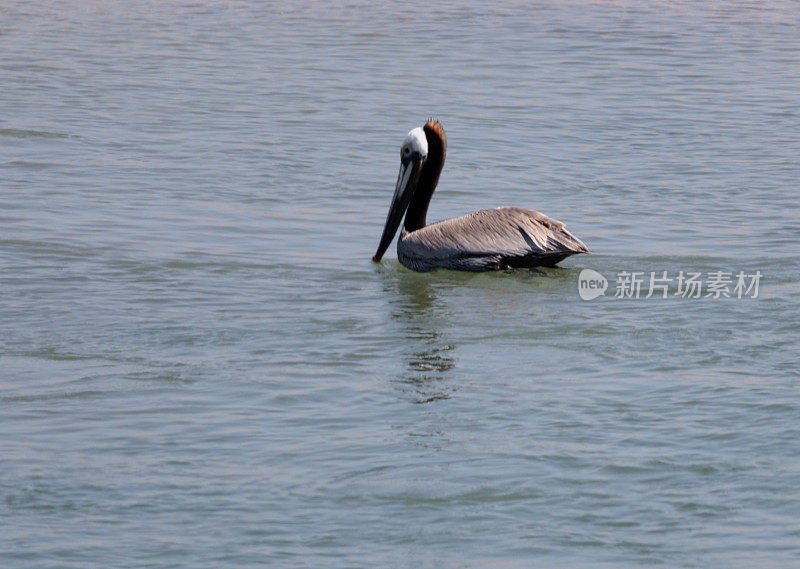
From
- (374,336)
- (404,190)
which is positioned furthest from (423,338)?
(404,190)

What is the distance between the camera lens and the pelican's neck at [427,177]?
9.24m

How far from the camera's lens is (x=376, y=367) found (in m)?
6.62

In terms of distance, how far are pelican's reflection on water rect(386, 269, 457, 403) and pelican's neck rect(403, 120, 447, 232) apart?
513mm

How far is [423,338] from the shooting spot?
7.17 metres

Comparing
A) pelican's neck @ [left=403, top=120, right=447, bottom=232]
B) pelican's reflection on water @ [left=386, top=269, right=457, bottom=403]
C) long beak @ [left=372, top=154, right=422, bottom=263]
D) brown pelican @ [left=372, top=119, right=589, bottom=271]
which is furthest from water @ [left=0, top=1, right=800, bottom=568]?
pelican's neck @ [left=403, top=120, right=447, bottom=232]

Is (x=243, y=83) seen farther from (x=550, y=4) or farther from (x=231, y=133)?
(x=550, y=4)

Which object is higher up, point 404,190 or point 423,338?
point 404,190

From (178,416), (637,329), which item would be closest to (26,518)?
(178,416)

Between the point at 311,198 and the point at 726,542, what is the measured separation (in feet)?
20.6

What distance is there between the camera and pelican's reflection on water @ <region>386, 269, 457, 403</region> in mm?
6305

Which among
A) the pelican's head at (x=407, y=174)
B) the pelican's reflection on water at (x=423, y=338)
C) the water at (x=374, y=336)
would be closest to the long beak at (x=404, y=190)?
the pelican's head at (x=407, y=174)

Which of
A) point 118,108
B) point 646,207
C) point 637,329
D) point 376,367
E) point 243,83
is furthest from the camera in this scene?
point 243,83

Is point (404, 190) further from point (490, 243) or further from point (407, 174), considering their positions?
point (490, 243)

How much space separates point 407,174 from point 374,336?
7.69 feet
